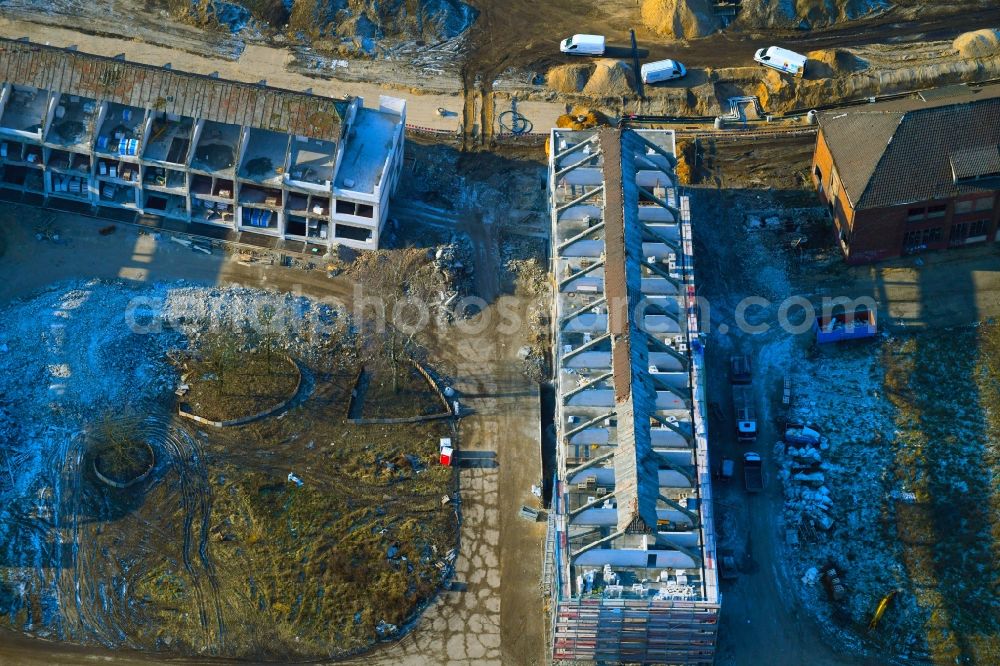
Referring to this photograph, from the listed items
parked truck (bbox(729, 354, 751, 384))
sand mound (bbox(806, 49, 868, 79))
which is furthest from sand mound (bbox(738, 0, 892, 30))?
parked truck (bbox(729, 354, 751, 384))

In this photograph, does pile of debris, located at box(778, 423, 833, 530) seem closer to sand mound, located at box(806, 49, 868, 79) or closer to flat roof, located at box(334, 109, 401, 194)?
flat roof, located at box(334, 109, 401, 194)

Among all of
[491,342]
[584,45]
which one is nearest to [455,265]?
[491,342]

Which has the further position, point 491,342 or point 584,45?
point 584,45

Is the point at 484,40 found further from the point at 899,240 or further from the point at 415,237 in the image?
the point at 899,240

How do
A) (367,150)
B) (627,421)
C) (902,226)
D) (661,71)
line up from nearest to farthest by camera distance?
1. (627,421)
2. (902,226)
3. (367,150)
4. (661,71)

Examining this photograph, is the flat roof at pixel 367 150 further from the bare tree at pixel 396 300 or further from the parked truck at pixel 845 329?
the parked truck at pixel 845 329

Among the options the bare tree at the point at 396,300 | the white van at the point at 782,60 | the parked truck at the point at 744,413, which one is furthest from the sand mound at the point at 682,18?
the parked truck at the point at 744,413

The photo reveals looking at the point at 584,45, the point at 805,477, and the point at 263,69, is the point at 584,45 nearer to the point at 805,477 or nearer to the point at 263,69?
the point at 263,69
